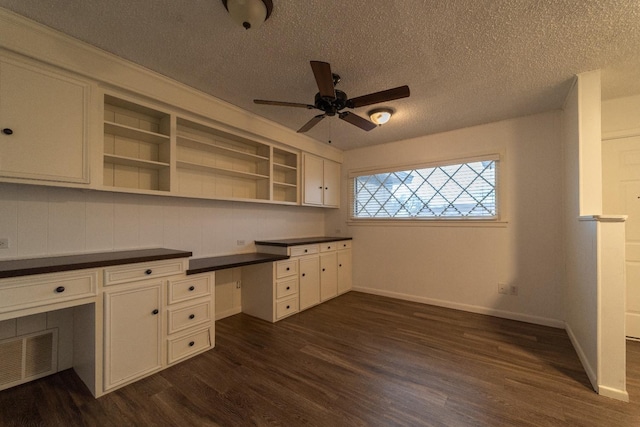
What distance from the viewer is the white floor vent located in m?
1.72

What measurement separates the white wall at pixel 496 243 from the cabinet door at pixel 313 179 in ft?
3.22

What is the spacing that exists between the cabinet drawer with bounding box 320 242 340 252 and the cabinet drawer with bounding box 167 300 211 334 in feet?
5.68

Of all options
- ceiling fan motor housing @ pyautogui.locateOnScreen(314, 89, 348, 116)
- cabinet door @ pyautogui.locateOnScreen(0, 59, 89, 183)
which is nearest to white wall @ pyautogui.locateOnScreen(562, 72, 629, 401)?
ceiling fan motor housing @ pyautogui.locateOnScreen(314, 89, 348, 116)

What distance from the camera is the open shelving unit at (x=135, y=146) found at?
216 centimetres

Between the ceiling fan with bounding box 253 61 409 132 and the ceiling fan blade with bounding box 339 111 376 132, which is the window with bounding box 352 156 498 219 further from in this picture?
the ceiling fan with bounding box 253 61 409 132

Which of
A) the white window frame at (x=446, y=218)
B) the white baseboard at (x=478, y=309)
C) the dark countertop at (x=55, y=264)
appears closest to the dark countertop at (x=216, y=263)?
the dark countertop at (x=55, y=264)

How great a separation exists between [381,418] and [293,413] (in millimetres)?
523

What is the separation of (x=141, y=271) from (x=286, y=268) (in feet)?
4.95

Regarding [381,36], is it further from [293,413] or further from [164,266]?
[293,413]

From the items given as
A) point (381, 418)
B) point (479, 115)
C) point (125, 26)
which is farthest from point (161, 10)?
point (479, 115)

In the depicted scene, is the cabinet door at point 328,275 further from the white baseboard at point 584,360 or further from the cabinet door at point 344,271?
the white baseboard at point 584,360

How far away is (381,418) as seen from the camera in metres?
1.51

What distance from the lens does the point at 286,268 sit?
3057 mm

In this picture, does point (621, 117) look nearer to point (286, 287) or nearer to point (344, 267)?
point (344, 267)
